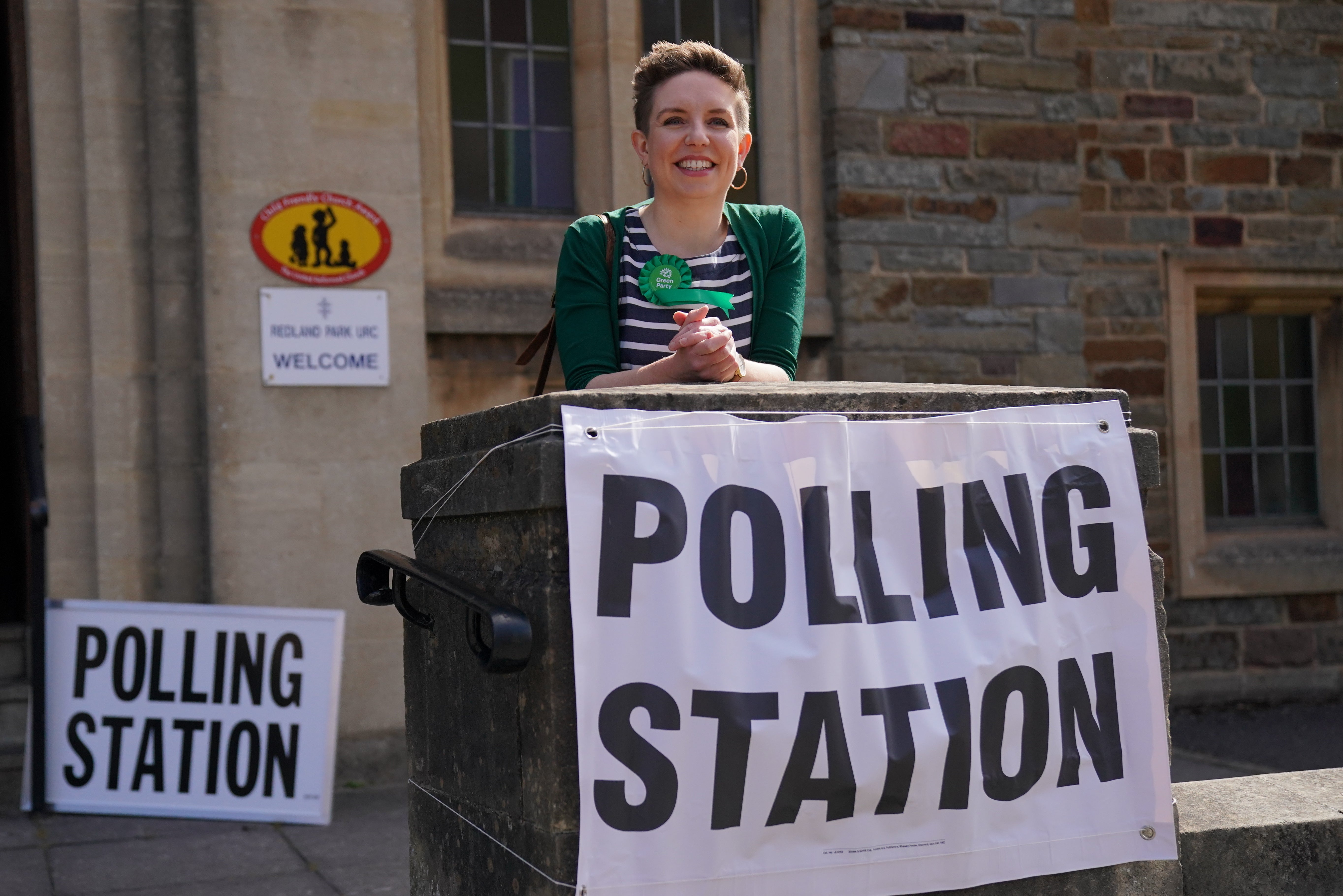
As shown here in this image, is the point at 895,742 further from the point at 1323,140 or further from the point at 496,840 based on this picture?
the point at 1323,140

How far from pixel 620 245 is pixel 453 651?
79 centimetres

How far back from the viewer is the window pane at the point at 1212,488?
808cm

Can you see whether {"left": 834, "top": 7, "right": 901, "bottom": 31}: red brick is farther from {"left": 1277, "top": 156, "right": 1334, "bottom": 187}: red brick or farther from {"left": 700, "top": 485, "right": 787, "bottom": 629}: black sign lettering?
{"left": 700, "top": 485, "right": 787, "bottom": 629}: black sign lettering

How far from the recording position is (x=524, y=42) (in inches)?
256

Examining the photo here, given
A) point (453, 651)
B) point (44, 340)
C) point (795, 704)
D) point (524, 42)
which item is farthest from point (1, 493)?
point (795, 704)

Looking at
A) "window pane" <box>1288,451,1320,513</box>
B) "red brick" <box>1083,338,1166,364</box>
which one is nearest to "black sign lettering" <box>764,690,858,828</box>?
"red brick" <box>1083,338,1166,364</box>

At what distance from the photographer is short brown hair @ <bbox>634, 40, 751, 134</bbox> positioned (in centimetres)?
244

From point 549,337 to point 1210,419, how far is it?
6.44m

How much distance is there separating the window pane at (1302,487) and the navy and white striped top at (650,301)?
6822 millimetres

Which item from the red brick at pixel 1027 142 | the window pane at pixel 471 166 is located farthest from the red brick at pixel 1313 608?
A: the window pane at pixel 471 166

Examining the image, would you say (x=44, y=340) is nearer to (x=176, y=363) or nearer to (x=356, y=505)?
(x=176, y=363)

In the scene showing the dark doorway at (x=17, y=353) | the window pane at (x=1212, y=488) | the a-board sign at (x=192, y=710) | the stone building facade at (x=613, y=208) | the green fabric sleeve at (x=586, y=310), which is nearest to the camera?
the green fabric sleeve at (x=586, y=310)

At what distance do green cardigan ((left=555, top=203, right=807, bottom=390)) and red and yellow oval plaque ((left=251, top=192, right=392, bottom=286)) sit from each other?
11.8 ft

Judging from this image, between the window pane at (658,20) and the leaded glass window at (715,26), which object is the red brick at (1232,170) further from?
the window pane at (658,20)
